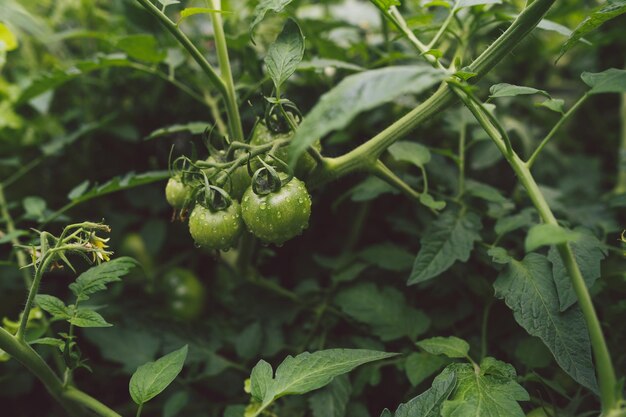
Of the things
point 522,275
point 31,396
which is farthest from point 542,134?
point 31,396

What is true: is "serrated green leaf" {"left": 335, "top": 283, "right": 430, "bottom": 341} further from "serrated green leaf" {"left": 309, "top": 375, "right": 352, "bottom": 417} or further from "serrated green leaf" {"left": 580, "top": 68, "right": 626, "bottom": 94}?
"serrated green leaf" {"left": 580, "top": 68, "right": 626, "bottom": 94}

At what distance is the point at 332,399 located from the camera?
0.75m

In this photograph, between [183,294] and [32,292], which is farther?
[183,294]

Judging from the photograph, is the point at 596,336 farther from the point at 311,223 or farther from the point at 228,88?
the point at 311,223

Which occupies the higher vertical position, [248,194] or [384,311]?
[248,194]

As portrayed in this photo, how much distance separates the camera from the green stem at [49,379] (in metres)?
0.61

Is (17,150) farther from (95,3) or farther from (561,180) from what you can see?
(561,180)

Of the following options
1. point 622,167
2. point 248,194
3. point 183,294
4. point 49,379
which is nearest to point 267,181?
point 248,194

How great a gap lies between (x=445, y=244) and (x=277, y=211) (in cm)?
29

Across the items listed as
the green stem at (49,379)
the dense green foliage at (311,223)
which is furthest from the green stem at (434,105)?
the green stem at (49,379)

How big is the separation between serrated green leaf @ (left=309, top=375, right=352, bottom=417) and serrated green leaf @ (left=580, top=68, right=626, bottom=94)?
52 centimetres

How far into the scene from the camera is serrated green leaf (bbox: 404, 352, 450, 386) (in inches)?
28.3

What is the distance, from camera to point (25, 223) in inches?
44.0

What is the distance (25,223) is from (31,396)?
1.22ft
